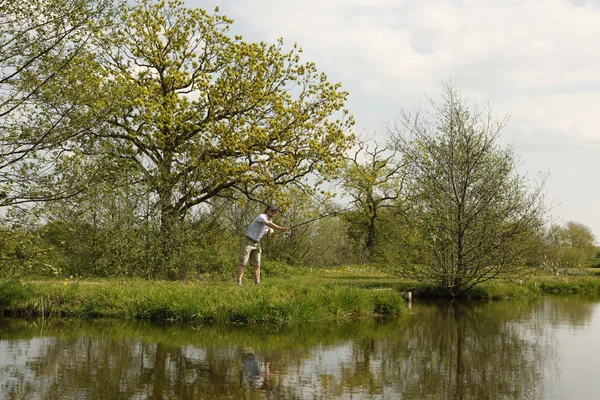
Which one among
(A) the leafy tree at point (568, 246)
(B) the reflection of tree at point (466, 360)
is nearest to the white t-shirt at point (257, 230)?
(B) the reflection of tree at point (466, 360)

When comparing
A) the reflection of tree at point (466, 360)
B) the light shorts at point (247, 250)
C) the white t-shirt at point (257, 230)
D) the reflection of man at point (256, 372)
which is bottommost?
the reflection of tree at point (466, 360)

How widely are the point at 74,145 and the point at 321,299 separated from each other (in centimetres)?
690

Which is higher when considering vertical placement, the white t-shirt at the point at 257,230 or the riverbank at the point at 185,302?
the white t-shirt at the point at 257,230

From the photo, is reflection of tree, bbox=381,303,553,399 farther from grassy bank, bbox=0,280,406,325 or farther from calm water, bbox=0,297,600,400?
grassy bank, bbox=0,280,406,325

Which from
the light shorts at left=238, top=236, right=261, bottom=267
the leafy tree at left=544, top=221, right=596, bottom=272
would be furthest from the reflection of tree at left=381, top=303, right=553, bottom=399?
the leafy tree at left=544, top=221, right=596, bottom=272

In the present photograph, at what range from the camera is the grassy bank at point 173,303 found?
13641mm

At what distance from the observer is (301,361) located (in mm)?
9648

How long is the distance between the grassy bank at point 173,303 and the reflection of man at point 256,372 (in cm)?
375

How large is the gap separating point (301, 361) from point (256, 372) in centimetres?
115

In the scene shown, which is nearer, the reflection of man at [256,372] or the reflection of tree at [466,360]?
the reflection of man at [256,372]

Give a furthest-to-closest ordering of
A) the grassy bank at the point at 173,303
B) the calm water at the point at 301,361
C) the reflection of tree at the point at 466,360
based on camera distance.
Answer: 1. the grassy bank at the point at 173,303
2. the reflection of tree at the point at 466,360
3. the calm water at the point at 301,361

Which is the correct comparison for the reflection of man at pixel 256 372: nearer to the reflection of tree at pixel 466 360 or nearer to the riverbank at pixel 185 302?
the reflection of tree at pixel 466 360

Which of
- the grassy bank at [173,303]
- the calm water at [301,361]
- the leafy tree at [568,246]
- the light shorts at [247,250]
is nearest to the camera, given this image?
the calm water at [301,361]

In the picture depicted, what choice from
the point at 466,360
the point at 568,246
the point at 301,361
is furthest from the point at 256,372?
the point at 568,246
